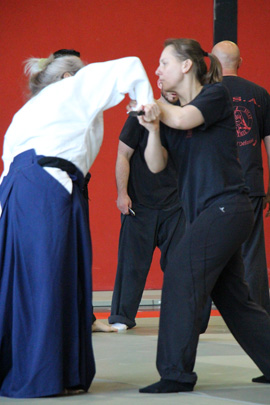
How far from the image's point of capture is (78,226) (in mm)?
2791

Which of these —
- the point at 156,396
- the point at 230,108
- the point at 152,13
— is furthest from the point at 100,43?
the point at 156,396

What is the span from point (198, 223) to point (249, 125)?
63.9 inches

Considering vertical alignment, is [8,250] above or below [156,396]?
above

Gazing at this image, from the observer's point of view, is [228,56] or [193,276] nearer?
[193,276]

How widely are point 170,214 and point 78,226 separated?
2052 millimetres

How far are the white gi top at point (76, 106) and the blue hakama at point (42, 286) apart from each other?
66 mm

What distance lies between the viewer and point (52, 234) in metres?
2.68

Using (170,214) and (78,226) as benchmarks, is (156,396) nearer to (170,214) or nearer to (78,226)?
(78,226)

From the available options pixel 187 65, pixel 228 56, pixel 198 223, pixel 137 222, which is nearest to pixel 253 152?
pixel 228 56

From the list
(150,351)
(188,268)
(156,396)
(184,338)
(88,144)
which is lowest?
(150,351)

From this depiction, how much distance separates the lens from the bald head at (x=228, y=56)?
14.3 feet

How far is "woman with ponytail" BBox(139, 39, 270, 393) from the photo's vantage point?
9.03 feet

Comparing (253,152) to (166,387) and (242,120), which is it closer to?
(242,120)

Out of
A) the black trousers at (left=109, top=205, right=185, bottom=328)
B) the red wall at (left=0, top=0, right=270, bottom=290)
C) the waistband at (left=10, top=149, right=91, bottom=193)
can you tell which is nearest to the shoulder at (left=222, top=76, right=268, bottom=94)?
the black trousers at (left=109, top=205, right=185, bottom=328)
